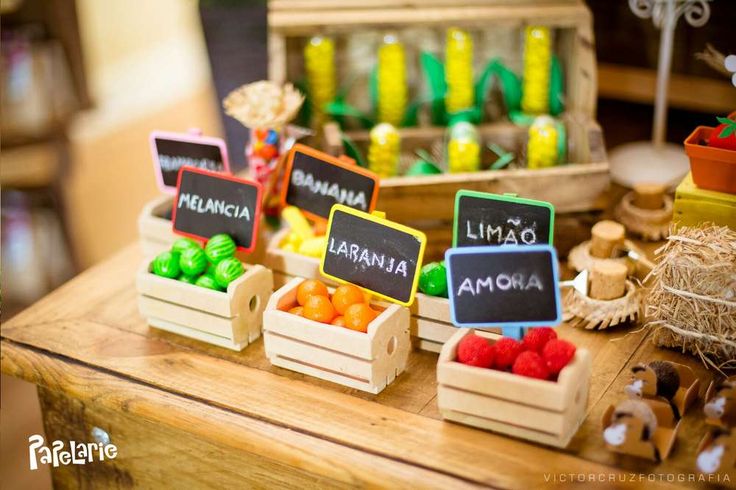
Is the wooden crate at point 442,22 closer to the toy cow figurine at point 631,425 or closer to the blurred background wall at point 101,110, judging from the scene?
the blurred background wall at point 101,110

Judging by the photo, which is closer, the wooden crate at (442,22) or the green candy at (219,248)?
the green candy at (219,248)

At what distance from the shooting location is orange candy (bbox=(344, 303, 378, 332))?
146 centimetres

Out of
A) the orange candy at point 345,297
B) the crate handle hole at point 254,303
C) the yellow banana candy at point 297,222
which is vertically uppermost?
the yellow banana candy at point 297,222

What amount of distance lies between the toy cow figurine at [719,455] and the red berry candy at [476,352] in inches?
13.3

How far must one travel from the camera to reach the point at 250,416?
1.47 m

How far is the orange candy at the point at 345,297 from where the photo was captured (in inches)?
59.5

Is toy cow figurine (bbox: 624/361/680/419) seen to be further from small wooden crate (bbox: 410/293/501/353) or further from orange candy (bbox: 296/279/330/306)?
orange candy (bbox: 296/279/330/306)

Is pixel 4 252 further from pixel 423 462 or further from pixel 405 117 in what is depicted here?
pixel 423 462

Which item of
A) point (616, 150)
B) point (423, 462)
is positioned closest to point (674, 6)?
point (616, 150)

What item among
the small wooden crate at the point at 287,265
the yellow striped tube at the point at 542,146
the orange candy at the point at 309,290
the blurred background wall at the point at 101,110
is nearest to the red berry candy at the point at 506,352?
the orange candy at the point at 309,290

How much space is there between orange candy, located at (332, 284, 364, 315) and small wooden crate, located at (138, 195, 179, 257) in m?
0.48

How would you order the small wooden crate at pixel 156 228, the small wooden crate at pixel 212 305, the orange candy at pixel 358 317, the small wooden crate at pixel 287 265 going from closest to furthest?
the orange candy at pixel 358 317 → the small wooden crate at pixel 212 305 → the small wooden crate at pixel 287 265 → the small wooden crate at pixel 156 228

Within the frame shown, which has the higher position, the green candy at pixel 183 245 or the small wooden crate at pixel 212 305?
the green candy at pixel 183 245

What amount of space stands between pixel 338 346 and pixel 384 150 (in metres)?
0.64
